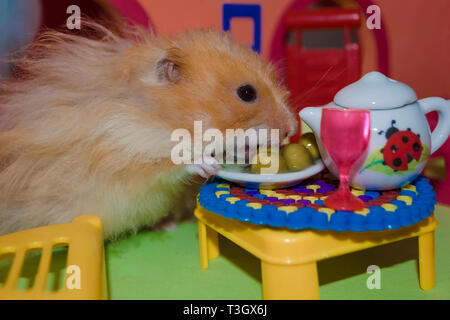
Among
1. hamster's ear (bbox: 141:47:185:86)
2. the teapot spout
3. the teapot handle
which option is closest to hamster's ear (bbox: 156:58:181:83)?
hamster's ear (bbox: 141:47:185:86)

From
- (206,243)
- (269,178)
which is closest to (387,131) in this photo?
(269,178)

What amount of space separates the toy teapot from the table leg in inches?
27.5

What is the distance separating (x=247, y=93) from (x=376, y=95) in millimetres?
587

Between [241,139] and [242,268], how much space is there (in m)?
0.62

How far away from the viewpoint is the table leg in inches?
83.1

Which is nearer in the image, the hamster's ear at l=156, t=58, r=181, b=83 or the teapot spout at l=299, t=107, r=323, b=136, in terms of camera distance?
the teapot spout at l=299, t=107, r=323, b=136

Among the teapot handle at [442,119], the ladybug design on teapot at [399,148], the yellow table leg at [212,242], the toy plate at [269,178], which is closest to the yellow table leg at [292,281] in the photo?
the toy plate at [269,178]

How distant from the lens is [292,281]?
1.55 m

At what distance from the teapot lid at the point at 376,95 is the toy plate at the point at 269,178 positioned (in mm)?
333

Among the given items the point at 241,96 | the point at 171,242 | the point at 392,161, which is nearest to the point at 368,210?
the point at 392,161

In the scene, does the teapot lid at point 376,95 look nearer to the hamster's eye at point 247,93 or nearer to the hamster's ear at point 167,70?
the hamster's eye at point 247,93

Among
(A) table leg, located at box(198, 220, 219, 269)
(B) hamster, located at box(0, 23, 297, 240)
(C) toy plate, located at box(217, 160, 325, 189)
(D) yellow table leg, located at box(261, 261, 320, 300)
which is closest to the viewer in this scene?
(D) yellow table leg, located at box(261, 261, 320, 300)

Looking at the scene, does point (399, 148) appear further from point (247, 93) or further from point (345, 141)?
point (247, 93)

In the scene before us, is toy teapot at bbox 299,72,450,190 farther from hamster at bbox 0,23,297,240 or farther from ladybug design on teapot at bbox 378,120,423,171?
hamster at bbox 0,23,297,240
